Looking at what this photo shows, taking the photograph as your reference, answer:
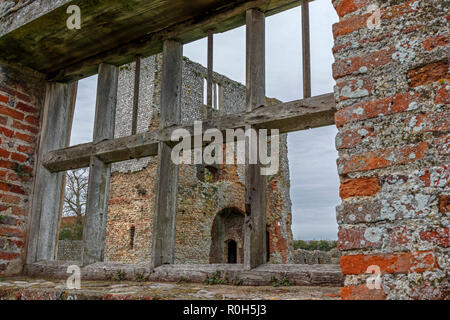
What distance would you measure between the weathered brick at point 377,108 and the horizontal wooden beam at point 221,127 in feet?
2.06

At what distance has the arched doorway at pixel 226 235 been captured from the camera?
16672 mm

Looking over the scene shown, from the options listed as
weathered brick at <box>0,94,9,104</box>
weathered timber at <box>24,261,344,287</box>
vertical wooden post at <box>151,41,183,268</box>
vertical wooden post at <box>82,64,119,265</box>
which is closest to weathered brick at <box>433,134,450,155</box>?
weathered timber at <box>24,261,344,287</box>

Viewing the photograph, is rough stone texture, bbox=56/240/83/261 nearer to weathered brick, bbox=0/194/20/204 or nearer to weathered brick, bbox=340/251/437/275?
Result: weathered brick, bbox=0/194/20/204

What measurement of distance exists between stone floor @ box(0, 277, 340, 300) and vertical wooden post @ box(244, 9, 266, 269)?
0.85ft

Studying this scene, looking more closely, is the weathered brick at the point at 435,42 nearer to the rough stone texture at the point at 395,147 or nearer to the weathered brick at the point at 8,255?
the rough stone texture at the point at 395,147

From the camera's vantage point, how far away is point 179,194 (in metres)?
13.4

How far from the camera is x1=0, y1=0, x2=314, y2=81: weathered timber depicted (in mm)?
2842

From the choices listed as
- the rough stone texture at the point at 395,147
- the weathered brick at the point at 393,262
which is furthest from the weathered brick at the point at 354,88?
the weathered brick at the point at 393,262

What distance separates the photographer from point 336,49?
1781 mm

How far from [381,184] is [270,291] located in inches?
34.9

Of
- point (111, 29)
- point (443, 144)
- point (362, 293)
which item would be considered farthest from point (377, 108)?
point (111, 29)

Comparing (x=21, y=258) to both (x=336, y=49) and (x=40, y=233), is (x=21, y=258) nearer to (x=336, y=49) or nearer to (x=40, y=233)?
(x=40, y=233)

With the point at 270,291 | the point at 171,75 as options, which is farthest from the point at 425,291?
the point at 171,75

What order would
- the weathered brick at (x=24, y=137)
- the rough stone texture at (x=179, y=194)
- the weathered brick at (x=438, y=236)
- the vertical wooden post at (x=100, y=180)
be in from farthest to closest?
1. the rough stone texture at (x=179, y=194)
2. the weathered brick at (x=24, y=137)
3. the vertical wooden post at (x=100, y=180)
4. the weathered brick at (x=438, y=236)
